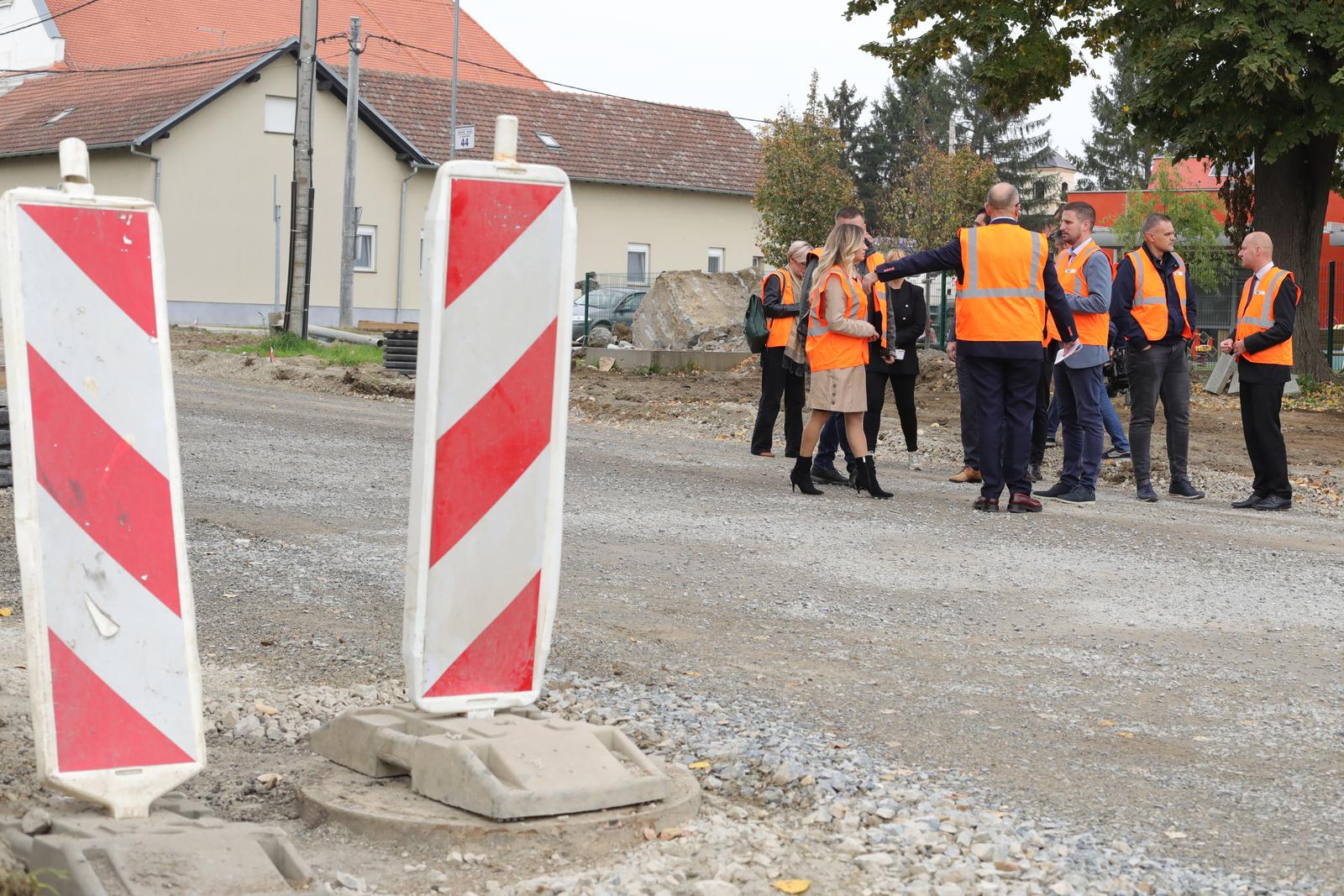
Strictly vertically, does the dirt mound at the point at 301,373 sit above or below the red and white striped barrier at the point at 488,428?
below

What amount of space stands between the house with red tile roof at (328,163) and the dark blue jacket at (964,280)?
28.0 meters

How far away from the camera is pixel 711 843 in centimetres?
404

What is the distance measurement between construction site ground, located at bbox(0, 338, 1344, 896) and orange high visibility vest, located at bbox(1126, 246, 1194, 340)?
1286 mm

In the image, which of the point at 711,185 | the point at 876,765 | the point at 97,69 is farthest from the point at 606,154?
the point at 876,765

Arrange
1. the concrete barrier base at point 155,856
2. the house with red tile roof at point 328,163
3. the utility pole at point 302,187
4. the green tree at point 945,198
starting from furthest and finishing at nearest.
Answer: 1. the green tree at point 945,198
2. the house with red tile roof at point 328,163
3. the utility pole at point 302,187
4. the concrete barrier base at point 155,856

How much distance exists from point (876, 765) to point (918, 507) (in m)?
6.31

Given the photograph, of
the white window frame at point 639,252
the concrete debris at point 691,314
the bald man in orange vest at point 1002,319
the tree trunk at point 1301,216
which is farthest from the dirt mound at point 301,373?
the white window frame at point 639,252

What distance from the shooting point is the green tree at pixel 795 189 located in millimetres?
48344

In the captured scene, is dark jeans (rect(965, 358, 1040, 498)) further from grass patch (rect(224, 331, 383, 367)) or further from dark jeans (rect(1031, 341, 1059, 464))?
grass patch (rect(224, 331, 383, 367))

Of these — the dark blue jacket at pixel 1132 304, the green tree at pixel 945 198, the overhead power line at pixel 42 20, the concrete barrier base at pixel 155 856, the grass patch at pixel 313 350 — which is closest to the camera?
the concrete barrier base at pixel 155 856

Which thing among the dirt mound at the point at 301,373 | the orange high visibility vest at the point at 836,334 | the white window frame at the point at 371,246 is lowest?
the dirt mound at the point at 301,373

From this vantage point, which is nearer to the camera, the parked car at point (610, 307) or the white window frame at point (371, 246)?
the parked car at point (610, 307)

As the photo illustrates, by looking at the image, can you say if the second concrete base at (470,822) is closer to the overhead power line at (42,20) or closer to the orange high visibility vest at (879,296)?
the orange high visibility vest at (879,296)

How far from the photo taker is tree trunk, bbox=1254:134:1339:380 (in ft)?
74.1
